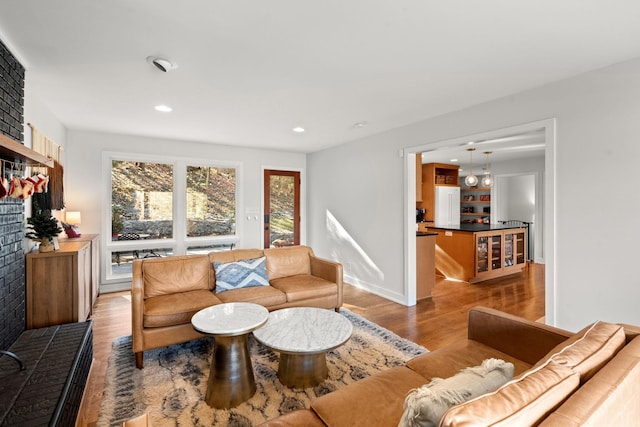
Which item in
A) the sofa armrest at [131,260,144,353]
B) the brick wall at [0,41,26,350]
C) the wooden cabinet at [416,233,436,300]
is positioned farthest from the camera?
Answer: the wooden cabinet at [416,233,436,300]

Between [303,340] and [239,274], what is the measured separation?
4.72 ft

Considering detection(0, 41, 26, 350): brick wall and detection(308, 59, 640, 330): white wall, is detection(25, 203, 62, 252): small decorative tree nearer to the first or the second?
detection(0, 41, 26, 350): brick wall

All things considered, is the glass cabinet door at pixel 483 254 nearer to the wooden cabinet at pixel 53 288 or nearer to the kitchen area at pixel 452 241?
the kitchen area at pixel 452 241

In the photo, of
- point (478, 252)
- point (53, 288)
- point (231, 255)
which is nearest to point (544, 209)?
point (478, 252)

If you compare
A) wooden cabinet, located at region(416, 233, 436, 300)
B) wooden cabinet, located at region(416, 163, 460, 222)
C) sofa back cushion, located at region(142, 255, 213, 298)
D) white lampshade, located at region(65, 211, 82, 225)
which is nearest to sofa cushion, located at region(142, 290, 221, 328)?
sofa back cushion, located at region(142, 255, 213, 298)

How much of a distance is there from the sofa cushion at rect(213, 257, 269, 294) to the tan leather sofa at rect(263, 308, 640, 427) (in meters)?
1.99

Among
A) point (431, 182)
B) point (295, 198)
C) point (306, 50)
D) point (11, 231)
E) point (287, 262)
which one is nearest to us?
point (306, 50)

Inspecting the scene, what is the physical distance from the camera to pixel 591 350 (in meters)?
1.20

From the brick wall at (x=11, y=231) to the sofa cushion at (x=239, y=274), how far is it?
1.49 meters

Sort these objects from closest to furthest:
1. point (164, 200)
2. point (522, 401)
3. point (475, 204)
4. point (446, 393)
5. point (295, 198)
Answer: point (522, 401), point (446, 393), point (164, 200), point (295, 198), point (475, 204)

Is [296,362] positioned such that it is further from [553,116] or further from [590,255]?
[553,116]

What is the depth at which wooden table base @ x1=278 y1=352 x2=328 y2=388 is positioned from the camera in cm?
223

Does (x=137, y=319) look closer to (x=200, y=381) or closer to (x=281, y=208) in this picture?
(x=200, y=381)

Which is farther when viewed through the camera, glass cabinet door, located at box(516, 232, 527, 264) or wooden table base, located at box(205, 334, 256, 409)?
glass cabinet door, located at box(516, 232, 527, 264)
